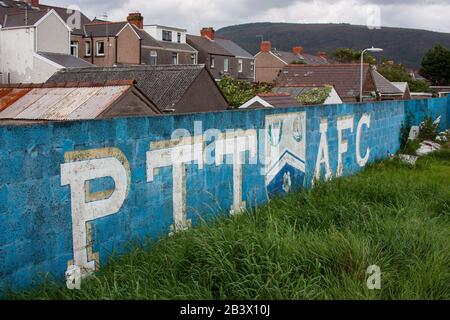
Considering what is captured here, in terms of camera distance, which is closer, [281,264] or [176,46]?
[281,264]

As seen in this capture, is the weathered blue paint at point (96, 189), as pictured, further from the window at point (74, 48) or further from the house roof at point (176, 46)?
the house roof at point (176, 46)

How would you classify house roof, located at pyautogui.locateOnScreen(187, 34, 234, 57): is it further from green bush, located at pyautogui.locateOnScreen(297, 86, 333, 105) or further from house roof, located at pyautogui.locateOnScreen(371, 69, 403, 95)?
green bush, located at pyautogui.locateOnScreen(297, 86, 333, 105)

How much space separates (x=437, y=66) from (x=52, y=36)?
6677cm

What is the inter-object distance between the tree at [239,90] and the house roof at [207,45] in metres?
24.3

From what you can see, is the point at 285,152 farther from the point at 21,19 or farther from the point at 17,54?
the point at 21,19

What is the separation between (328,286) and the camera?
4.71 meters

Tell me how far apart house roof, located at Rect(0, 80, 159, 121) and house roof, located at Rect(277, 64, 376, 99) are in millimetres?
24427

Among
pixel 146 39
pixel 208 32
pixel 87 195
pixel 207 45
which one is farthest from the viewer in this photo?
pixel 208 32

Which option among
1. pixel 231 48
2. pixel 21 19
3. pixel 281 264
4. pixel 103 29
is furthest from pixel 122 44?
pixel 281 264

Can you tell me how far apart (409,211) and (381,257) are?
208 centimetres

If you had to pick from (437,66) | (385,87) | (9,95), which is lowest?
(9,95)

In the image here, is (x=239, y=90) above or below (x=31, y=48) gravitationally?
below

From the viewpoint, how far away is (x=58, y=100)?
391 inches

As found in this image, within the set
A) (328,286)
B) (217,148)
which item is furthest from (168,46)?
(328,286)
